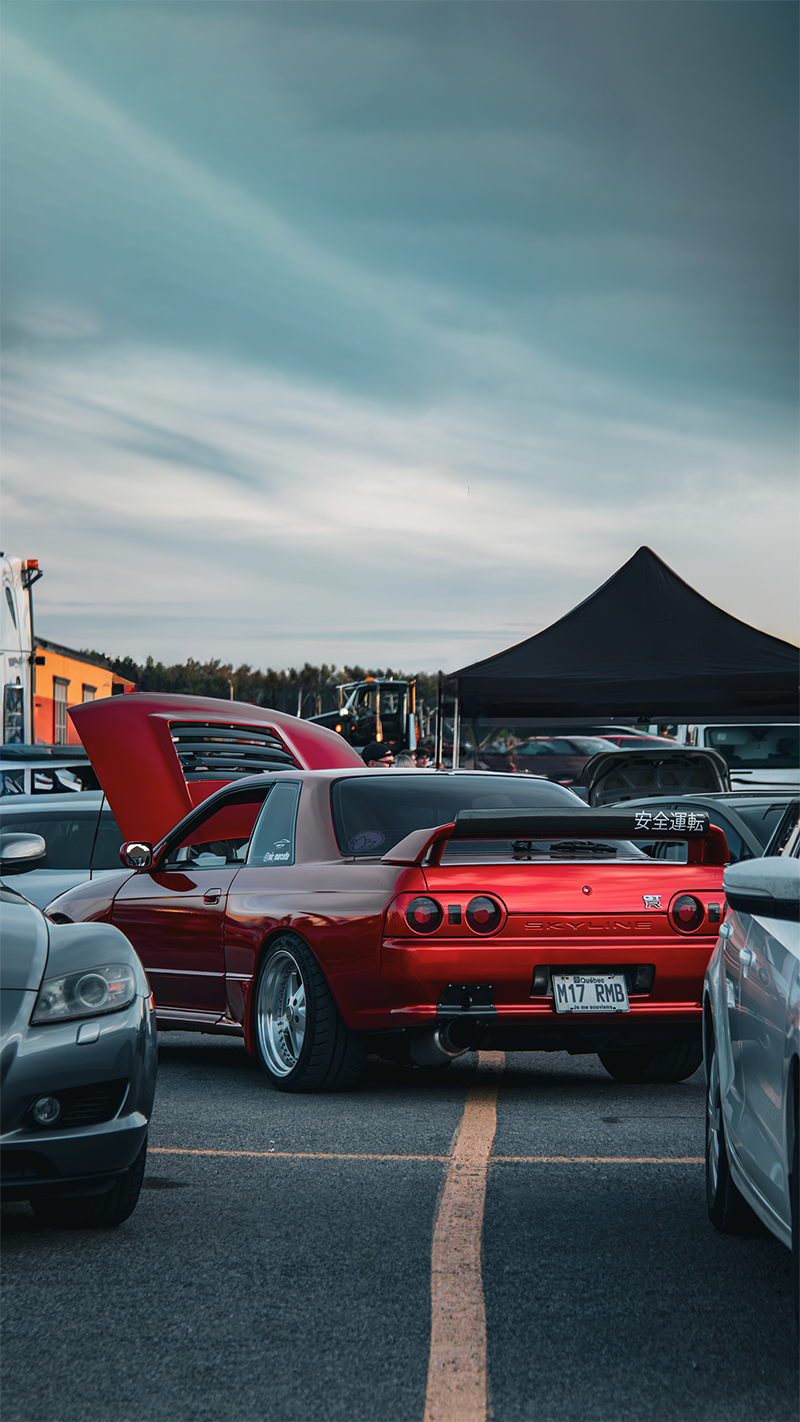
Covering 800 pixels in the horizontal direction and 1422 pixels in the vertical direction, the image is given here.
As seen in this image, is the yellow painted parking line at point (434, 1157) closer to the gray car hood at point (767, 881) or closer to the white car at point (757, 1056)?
the white car at point (757, 1056)

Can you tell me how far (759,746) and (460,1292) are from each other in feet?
73.5

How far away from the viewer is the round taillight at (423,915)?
246 inches

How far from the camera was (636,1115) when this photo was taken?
6.20 meters

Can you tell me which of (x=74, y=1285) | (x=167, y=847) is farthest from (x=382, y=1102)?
(x=74, y=1285)

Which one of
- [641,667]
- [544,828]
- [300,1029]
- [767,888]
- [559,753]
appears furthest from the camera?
[559,753]

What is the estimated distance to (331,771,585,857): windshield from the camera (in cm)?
704

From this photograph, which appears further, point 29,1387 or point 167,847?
point 167,847

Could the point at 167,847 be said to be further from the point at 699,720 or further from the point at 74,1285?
the point at 699,720

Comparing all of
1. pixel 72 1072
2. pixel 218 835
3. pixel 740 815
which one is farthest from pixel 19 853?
pixel 740 815

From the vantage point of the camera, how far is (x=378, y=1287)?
377 cm

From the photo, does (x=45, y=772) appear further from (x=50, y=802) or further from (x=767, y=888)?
(x=767, y=888)

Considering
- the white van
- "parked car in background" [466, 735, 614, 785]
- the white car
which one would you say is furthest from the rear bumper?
"parked car in background" [466, 735, 614, 785]

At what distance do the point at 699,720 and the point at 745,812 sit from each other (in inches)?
263

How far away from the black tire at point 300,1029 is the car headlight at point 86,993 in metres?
2.14
